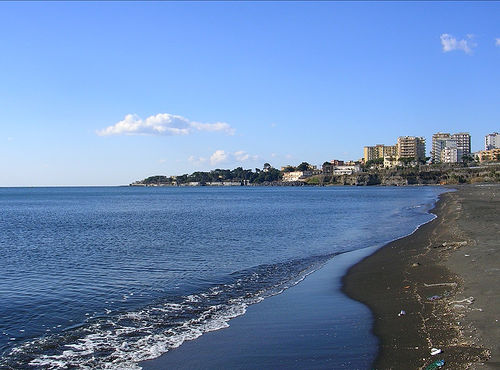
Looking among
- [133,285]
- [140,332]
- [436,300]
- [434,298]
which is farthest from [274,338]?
[133,285]

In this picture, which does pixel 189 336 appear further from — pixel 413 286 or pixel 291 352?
pixel 413 286

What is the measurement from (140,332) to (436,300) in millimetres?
7733

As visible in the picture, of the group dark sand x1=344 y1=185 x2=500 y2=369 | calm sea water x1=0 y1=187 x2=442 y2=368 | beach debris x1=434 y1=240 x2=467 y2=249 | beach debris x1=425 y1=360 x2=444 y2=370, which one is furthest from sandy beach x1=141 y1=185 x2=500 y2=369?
beach debris x1=434 y1=240 x2=467 y2=249

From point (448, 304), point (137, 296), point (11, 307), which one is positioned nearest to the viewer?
point (448, 304)

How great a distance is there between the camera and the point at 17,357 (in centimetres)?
1007

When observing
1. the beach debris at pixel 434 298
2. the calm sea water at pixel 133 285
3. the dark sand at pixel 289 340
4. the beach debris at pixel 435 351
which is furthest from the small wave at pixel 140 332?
the beach debris at pixel 435 351

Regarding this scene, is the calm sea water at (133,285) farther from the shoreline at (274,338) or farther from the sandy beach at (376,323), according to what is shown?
the sandy beach at (376,323)

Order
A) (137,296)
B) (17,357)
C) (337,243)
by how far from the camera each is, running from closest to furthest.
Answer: (17,357) < (137,296) < (337,243)

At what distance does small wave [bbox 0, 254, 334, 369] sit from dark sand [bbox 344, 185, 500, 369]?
373cm

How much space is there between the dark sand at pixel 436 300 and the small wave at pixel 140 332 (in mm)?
3730

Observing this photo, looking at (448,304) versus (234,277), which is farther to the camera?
(234,277)

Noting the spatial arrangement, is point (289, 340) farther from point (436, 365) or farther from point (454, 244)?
point (454, 244)

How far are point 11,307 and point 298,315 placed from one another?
8741mm

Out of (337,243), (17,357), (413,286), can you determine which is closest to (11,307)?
(17,357)
